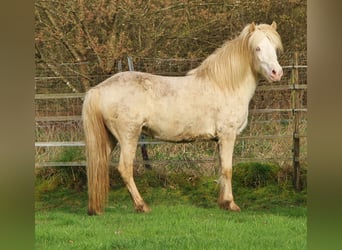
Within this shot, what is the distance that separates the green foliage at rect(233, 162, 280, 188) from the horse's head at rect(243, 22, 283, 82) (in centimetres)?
104

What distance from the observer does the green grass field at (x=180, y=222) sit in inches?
111

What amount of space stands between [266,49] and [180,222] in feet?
4.12

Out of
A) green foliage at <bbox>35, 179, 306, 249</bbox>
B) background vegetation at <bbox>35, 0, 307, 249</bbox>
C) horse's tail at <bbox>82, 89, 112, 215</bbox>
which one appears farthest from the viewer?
background vegetation at <bbox>35, 0, 307, 249</bbox>

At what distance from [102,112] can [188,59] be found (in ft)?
3.62

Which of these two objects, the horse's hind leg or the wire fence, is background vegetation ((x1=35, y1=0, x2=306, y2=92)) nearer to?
the wire fence

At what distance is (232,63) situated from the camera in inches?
125

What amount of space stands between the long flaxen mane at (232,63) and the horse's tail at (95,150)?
2.36ft

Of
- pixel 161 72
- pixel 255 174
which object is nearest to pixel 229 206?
pixel 255 174

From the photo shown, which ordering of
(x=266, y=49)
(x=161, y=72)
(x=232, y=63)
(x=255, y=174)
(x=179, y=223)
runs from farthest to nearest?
(x=161, y=72), (x=255, y=174), (x=232, y=63), (x=179, y=223), (x=266, y=49)

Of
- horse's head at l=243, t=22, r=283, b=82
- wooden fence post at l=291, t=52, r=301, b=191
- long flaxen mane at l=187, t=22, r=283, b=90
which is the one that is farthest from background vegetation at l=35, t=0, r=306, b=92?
horse's head at l=243, t=22, r=283, b=82

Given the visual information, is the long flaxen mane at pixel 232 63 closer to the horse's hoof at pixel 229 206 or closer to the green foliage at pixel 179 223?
the horse's hoof at pixel 229 206

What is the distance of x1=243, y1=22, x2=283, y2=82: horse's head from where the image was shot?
2944mm

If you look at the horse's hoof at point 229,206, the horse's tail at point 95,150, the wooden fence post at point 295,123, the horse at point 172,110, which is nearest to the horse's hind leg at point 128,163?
the horse at point 172,110

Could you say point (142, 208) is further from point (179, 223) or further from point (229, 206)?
point (229, 206)
